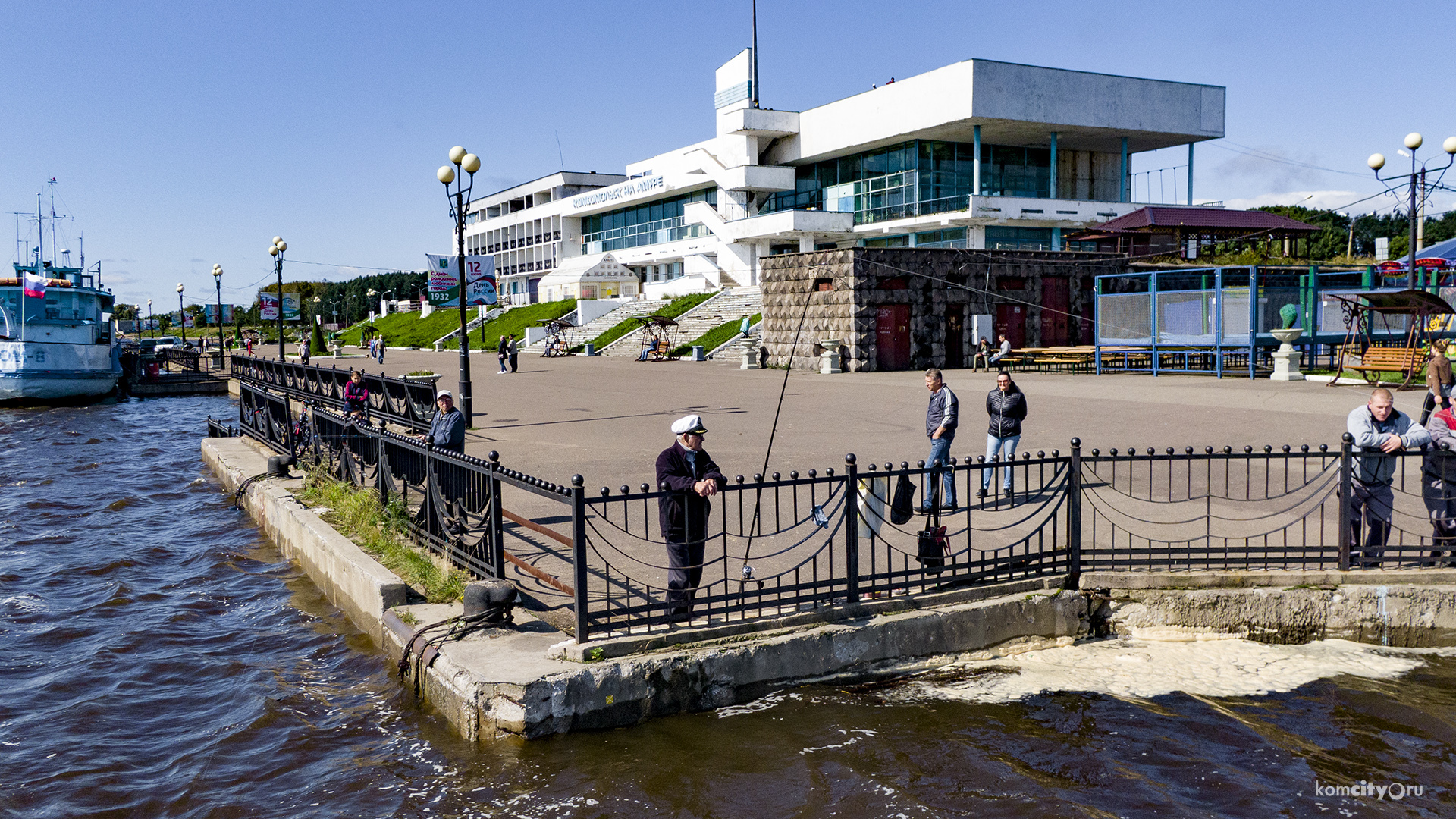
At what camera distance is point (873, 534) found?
682 centimetres

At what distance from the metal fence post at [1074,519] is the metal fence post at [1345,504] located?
1.93m

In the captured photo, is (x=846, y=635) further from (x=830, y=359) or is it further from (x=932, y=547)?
(x=830, y=359)

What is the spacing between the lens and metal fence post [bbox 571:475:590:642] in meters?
5.88

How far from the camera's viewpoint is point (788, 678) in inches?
258

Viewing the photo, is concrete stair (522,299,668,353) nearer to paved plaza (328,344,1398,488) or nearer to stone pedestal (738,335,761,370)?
stone pedestal (738,335,761,370)

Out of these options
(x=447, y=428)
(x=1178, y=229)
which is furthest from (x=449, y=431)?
(x=1178, y=229)

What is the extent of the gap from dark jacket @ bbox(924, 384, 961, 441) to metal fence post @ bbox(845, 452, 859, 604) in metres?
3.76

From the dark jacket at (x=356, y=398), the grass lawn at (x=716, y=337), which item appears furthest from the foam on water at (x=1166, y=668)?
the grass lawn at (x=716, y=337)

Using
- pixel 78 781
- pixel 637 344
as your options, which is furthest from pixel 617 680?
pixel 637 344

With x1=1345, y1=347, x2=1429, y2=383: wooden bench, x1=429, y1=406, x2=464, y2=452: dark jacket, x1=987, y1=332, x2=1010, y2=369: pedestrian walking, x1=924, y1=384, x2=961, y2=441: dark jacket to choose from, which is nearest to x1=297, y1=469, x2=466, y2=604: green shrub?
x1=429, y1=406, x2=464, y2=452: dark jacket

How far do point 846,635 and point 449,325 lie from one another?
73.9 meters

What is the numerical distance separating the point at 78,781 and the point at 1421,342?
26.9 meters

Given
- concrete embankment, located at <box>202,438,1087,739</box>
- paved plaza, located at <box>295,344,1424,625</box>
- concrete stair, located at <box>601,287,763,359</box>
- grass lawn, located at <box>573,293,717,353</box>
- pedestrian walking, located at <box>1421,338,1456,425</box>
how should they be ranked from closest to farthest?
1. concrete embankment, located at <box>202,438,1087,739</box>
2. pedestrian walking, located at <box>1421,338,1456,425</box>
3. paved plaza, located at <box>295,344,1424,625</box>
4. concrete stair, located at <box>601,287,763,359</box>
5. grass lawn, located at <box>573,293,717,353</box>

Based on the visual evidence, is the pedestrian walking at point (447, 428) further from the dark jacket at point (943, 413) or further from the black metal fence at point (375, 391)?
the black metal fence at point (375, 391)
